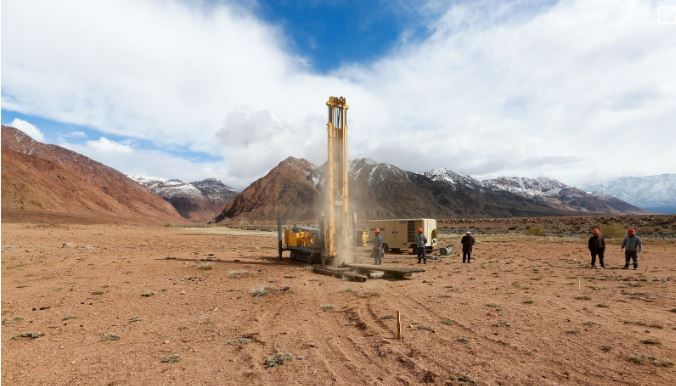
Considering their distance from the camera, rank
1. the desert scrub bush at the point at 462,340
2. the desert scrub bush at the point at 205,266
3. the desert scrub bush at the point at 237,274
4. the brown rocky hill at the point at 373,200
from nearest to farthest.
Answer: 1. the desert scrub bush at the point at 462,340
2. the desert scrub bush at the point at 237,274
3. the desert scrub bush at the point at 205,266
4. the brown rocky hill at the point at 373,200

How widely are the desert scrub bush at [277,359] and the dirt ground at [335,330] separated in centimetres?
2

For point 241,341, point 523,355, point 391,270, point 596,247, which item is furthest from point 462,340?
point 596,247

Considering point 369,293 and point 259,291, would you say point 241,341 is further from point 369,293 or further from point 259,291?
point 369,293

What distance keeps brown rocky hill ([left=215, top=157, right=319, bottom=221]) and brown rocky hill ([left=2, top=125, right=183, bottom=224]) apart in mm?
34848

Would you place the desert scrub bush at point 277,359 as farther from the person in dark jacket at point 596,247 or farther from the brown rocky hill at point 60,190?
the brown rocky hill at point 60,190

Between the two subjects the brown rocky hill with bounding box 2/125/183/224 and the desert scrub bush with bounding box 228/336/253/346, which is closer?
the desert scrub bush with bounding box 228/336/253/346

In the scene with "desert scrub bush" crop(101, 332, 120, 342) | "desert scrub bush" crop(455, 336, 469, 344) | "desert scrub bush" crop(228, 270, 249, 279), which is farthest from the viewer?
"desert scrub bush" crop(228, 270, 249, 279)

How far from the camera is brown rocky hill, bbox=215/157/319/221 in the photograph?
155875mm

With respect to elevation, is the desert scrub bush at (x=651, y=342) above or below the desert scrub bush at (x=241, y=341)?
above

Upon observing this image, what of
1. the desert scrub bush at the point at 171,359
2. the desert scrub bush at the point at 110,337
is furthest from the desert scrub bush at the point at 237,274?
the desert scrub bush at the point at 171,359

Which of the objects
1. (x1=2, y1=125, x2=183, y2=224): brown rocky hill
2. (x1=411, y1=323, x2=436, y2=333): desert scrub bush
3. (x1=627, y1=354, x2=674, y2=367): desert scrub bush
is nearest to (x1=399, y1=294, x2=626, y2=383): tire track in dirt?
(x1=411, y1=323, x2=436, y2=333): desert scrub bush

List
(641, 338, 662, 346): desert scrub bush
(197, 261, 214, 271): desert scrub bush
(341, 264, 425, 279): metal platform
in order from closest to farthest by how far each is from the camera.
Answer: (641, 338, 662, 346): desert scrub bush, (341, 264, 425, 279): metal platform, (197, 261, 214, 271): desert scrub bush

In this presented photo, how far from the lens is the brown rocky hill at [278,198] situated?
15588 centimetres

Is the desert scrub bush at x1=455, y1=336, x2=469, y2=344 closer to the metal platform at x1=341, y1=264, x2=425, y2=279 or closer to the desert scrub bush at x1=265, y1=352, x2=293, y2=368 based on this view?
the desert scrub bush at x1=265, y1=352, x2=293, y2=368
